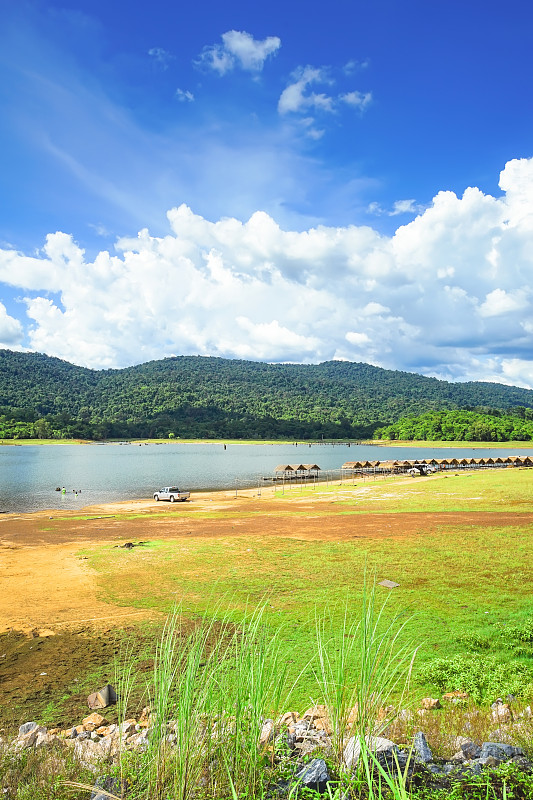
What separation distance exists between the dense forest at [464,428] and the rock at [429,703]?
14896cm

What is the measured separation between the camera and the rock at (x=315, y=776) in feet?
13.3

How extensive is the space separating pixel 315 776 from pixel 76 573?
500 inches

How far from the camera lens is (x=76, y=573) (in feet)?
48.9

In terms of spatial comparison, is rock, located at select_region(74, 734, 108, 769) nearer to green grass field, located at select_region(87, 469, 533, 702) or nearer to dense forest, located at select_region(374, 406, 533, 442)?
green grass field, located at select_region(87, 469, 533, 702)

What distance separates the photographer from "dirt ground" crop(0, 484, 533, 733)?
7738 mm

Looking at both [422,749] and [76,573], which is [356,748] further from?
[76,573]

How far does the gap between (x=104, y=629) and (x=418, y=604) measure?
662cm

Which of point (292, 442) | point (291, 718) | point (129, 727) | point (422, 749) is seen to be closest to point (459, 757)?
point (422, 749)

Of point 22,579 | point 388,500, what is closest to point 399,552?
point 22,579

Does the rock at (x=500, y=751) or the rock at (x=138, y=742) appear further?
the rock at (x=138, y=742)

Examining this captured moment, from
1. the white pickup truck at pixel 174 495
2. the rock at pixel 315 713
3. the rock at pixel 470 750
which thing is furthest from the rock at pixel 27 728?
the white pickup truck at pixel 174 495

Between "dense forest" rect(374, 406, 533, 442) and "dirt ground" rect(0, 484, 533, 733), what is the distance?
124495 mm

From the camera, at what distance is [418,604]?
33.6ft

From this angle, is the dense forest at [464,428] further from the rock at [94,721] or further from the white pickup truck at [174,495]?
the rock at [94,721]
